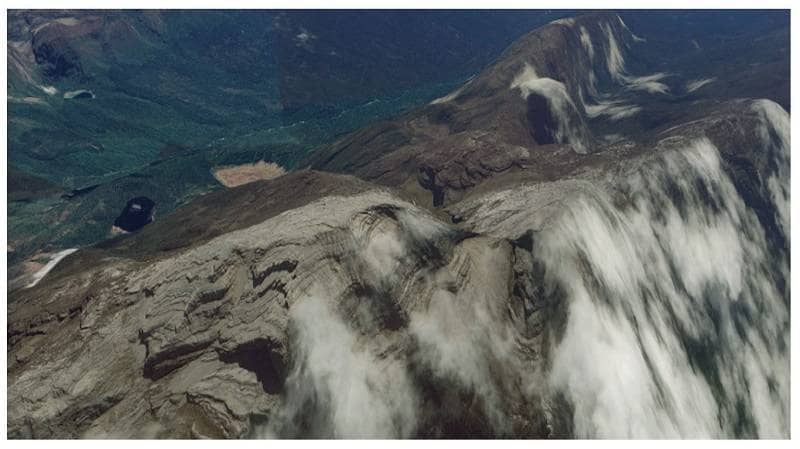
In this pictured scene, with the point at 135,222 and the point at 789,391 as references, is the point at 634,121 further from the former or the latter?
the point at 135,222

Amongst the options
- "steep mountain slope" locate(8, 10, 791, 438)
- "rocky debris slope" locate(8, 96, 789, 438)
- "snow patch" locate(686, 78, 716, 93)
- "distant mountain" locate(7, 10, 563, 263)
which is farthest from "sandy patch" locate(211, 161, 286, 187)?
"snow patch" locate(686, 78, 716, 93)

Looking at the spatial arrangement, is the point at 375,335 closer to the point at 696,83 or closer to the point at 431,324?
the point at 431,324

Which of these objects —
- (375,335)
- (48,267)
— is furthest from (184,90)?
(375,335)

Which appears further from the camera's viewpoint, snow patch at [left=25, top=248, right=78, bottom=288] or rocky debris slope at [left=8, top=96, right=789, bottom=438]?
snow patch at [left=25, top=248, right=78, bottom=288]

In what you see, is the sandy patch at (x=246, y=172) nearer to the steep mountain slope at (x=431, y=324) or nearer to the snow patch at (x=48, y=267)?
the snow patch at (x=48, y=267)

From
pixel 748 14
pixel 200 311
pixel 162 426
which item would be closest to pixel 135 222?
pixel 200 311

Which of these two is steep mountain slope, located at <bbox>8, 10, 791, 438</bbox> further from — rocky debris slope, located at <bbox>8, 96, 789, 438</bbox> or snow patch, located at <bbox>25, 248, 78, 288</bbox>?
snow patch, located at <bbox>25, 248, 78, 288</bbox>
